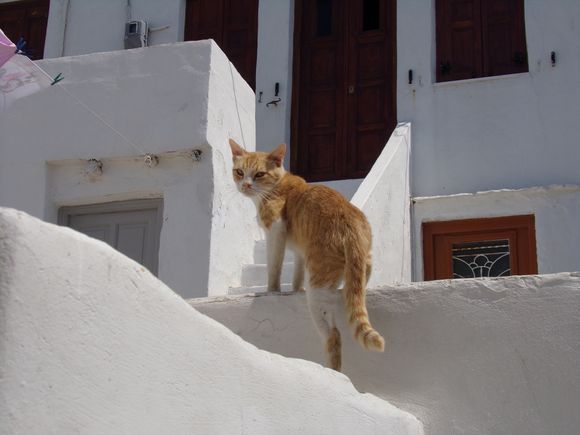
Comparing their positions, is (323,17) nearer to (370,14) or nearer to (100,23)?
(370,14)

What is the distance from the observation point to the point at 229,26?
10.8 meters

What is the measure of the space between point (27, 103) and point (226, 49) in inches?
132

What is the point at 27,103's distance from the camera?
791cm

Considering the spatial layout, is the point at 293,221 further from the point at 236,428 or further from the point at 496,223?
the point at 496,223

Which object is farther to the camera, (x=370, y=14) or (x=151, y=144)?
(x=370, y=14)

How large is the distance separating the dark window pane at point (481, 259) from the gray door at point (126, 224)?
3.13 meters

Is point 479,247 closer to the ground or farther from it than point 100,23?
closer to the ground

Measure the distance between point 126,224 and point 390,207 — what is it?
242cm

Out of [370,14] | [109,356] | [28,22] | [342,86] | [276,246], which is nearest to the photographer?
[109,356]

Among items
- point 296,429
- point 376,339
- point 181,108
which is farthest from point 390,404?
point 181,108

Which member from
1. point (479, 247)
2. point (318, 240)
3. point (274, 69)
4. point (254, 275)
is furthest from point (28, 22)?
point (318, 240)

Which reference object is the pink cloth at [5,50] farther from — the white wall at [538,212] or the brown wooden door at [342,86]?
the white wall at [538,212]

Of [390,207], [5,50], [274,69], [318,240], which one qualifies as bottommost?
[318,240]

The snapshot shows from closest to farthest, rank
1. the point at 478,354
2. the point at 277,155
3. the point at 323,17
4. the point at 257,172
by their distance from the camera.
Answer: the point at 478,354
the point at 257,172
the point at 277,155
the point at 323,17
